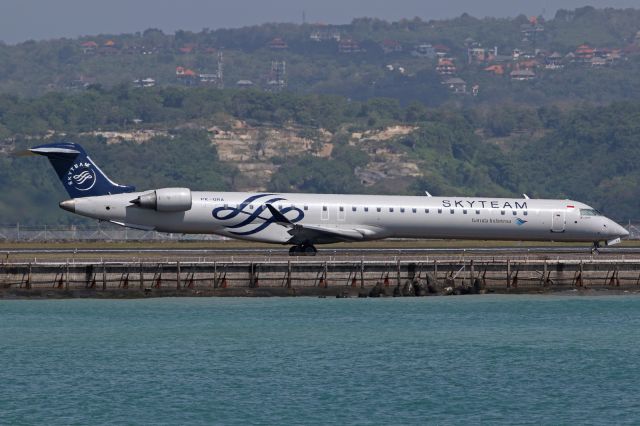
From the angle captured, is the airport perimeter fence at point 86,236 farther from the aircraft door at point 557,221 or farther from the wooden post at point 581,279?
the wooden post at point 581,279

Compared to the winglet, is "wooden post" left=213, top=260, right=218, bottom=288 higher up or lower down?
lower down

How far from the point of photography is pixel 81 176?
93.0 meters

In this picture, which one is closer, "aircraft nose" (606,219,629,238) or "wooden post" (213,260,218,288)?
"wooden post" (213,260,218,288)

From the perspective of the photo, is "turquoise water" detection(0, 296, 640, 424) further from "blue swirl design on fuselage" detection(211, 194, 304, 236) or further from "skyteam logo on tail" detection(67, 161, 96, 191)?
"skyteam logo on tail" detection(67, 161, 96, 191)

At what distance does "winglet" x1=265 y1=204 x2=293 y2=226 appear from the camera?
91688 millimetres

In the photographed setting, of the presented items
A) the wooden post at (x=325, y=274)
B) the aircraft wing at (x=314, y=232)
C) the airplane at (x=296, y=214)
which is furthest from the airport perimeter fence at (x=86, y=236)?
the wooden post at (x=325, y=274)

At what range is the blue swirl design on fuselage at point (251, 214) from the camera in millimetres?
91438

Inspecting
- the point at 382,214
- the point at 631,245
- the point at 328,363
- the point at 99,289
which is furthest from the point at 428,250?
the point at 328,363

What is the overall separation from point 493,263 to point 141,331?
2072cm

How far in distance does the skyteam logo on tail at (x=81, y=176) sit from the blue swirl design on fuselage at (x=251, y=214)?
7963mm

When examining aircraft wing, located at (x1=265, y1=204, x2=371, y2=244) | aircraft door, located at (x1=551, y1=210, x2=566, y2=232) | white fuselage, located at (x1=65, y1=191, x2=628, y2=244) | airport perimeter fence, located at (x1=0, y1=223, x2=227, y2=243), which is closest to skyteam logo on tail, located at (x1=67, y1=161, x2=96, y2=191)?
white fuselage, located at (x1=65, y1=191, x2=628, y2=244)

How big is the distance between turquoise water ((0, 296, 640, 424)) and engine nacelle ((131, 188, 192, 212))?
888cm

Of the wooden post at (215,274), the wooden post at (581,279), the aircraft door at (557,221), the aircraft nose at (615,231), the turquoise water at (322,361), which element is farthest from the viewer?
the aircraft nose at (615,231)

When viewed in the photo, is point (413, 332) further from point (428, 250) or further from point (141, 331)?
point (428, 250)
